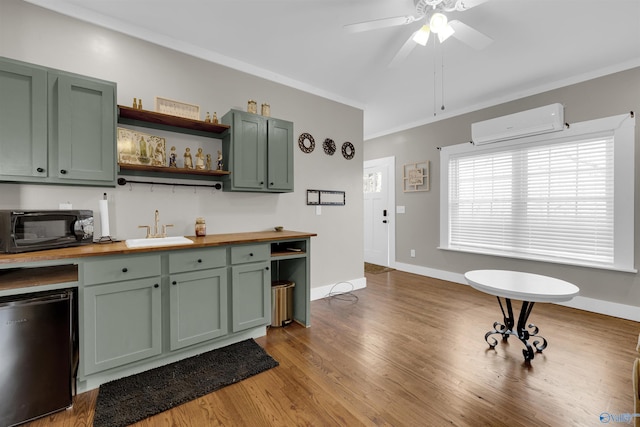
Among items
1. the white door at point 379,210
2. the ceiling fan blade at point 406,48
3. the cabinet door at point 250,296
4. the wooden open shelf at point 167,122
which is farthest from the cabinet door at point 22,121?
the white door at point 379,210

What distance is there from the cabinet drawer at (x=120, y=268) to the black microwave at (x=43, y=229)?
30 cm

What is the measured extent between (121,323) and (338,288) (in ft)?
8.33

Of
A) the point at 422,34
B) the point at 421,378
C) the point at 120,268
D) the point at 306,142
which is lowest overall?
the point at 421,378

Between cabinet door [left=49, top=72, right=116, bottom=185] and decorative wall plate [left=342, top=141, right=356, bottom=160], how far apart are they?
263 centimetres

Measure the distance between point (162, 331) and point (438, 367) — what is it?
2041 millimetres

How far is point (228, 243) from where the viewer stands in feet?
7.23

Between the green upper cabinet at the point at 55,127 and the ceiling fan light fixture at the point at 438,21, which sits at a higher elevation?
the ceiling fan light fixture at the point at 438,21

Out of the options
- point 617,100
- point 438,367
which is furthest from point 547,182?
point 438,367

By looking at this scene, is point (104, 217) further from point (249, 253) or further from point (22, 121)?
point (249, 253)

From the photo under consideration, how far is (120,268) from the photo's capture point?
1782 mm

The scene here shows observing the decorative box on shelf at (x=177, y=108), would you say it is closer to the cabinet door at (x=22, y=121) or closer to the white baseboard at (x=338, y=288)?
the cabinet door at (x=22, y=121)

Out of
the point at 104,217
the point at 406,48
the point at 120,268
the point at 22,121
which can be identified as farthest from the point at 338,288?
the point at 22,121

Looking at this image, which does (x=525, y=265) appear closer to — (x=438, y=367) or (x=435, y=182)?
(x=435, y=182)

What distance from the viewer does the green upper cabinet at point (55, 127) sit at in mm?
1709
